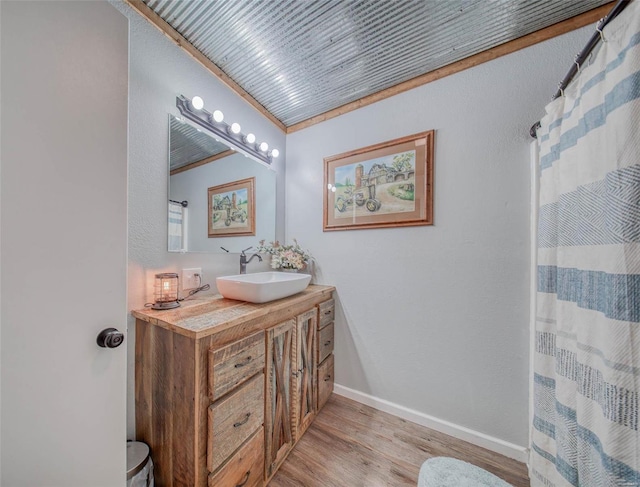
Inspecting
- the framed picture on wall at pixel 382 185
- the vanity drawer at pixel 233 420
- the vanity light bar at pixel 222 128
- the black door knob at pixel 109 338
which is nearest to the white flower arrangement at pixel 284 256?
the framed picture on wall at pixel 382 185

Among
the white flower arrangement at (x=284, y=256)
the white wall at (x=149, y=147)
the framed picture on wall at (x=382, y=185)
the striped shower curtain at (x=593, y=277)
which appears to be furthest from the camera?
the white flower arrangement at (x=284, y=256)

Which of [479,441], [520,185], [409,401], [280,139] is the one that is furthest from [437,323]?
[280,139]

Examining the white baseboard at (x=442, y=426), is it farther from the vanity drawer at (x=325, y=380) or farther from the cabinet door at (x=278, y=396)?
the cabinet door at (x=278, y=396)

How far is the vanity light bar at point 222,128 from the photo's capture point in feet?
4.34

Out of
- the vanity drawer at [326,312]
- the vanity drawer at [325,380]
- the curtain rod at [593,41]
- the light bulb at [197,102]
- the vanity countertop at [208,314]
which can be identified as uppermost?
the light bulb at [197,102]

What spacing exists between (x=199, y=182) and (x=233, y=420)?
132 cm

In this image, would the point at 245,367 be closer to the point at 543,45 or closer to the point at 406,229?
the point at 406,229

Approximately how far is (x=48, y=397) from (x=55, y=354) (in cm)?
11

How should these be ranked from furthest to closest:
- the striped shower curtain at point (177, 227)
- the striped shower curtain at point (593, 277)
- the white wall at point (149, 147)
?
1. the striped shower curtain at point (177, 227)
2. the white wall at point (149, 147)
3. the striped shower curtain at point (593, 277)

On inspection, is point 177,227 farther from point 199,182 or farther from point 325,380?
point 325,380

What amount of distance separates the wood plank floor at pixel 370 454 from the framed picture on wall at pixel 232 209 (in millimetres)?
1467

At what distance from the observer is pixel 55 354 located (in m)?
0.61

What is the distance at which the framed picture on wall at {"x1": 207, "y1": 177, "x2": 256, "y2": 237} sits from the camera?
1.54m

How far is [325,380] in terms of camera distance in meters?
1.72
